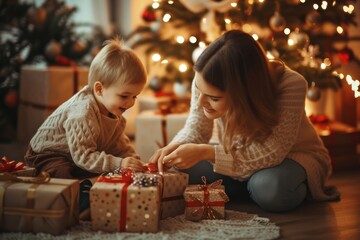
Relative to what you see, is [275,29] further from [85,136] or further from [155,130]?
[85,136]

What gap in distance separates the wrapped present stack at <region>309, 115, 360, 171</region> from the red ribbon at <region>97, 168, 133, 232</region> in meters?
1.23

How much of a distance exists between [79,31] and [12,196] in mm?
2360

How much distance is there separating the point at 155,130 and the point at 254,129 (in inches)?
36.2

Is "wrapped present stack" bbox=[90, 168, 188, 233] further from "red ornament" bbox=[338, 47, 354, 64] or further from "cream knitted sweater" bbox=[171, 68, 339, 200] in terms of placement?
"red ornament" bbox=[338, 47, 354, 64]

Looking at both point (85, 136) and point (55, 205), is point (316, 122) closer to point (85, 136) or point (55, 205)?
point (85, 136)

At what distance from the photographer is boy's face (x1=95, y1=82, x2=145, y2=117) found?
185 centimetres

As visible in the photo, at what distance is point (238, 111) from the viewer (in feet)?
5.67

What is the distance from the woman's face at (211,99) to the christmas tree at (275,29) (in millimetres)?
628

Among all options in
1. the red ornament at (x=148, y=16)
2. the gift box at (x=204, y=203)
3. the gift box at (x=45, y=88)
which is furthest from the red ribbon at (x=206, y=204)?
the red ornament at (x=148, y=16)

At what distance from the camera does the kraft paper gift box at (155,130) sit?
8.50 ft

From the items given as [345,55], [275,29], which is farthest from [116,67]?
[345,55]

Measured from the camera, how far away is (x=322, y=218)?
1781mm

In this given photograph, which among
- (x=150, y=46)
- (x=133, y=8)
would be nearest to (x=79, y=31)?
(x=133, y=8)

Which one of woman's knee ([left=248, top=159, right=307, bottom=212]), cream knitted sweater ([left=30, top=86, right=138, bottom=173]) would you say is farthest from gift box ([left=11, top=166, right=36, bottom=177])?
woman's knee ([left=248, top=159, right=307, bottom=212])
